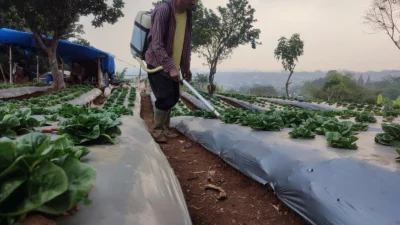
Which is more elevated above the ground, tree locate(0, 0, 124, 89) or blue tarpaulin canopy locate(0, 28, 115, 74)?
→ tree locate(0, 0, 124, 89)

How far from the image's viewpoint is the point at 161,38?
4.50m

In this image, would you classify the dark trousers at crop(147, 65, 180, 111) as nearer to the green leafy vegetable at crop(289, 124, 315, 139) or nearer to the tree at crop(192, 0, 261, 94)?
the green leafy vegetable at crop(289, 124, 315, 139)

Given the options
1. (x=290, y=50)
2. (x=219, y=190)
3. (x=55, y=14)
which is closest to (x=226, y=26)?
(x=290, y=50)

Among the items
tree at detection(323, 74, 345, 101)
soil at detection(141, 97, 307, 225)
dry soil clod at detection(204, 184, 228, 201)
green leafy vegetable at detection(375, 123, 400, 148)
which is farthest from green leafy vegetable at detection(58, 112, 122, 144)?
tree at detection(323, 74, 345, 101)

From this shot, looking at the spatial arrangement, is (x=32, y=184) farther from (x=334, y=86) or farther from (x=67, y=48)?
(x=334, y=86)

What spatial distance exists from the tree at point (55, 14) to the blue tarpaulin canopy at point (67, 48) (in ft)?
5.33

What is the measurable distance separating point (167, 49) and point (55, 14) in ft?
43.9

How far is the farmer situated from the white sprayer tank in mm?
296

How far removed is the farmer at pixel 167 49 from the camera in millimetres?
4457

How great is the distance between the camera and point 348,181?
1997 millimetres

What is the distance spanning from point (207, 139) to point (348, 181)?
2.81 m

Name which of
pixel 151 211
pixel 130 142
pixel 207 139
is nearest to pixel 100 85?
pixel 207 139

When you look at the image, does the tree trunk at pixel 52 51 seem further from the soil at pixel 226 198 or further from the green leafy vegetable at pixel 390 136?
the green leafy vegetable at pixel 390 136

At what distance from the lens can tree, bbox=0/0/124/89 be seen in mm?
14438
